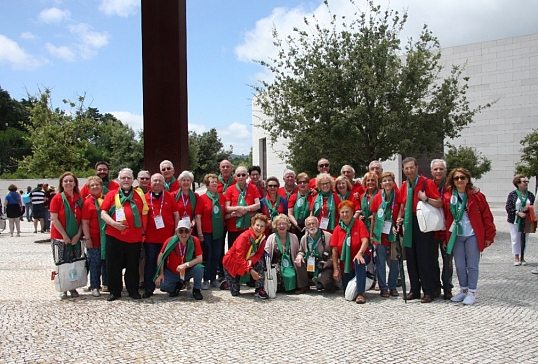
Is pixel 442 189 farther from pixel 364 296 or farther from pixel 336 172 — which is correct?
pixel 336 172

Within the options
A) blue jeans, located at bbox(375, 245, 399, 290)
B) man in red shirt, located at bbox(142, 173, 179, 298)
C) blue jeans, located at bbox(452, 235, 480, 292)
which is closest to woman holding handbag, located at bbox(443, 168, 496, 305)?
blue jeans, located at bbox(452, 235, 480, 292)

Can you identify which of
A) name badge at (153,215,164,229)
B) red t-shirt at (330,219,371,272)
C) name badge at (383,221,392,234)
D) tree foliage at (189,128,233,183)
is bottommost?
red t-shirt at (330,219,371,272)

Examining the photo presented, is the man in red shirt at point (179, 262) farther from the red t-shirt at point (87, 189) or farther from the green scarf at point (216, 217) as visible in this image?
the red t-shirt at point (87, 189)

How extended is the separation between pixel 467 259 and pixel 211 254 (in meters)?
3.79

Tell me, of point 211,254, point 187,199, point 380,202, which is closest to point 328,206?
point 380,202

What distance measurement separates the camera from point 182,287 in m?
7.14

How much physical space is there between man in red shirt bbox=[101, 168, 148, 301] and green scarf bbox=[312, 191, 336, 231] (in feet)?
8.33

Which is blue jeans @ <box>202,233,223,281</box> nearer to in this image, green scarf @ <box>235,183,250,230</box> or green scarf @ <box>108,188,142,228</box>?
green scarf @ <box>235,183,250,230</box>

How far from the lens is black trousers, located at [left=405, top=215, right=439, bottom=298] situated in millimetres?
6551

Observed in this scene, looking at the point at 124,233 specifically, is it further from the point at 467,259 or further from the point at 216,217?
the point at 467,259

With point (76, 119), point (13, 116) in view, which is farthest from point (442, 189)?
point (13, 116)

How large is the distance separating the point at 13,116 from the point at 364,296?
60904 mm

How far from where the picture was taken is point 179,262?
6.84 metres

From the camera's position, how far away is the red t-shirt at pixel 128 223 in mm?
6613
